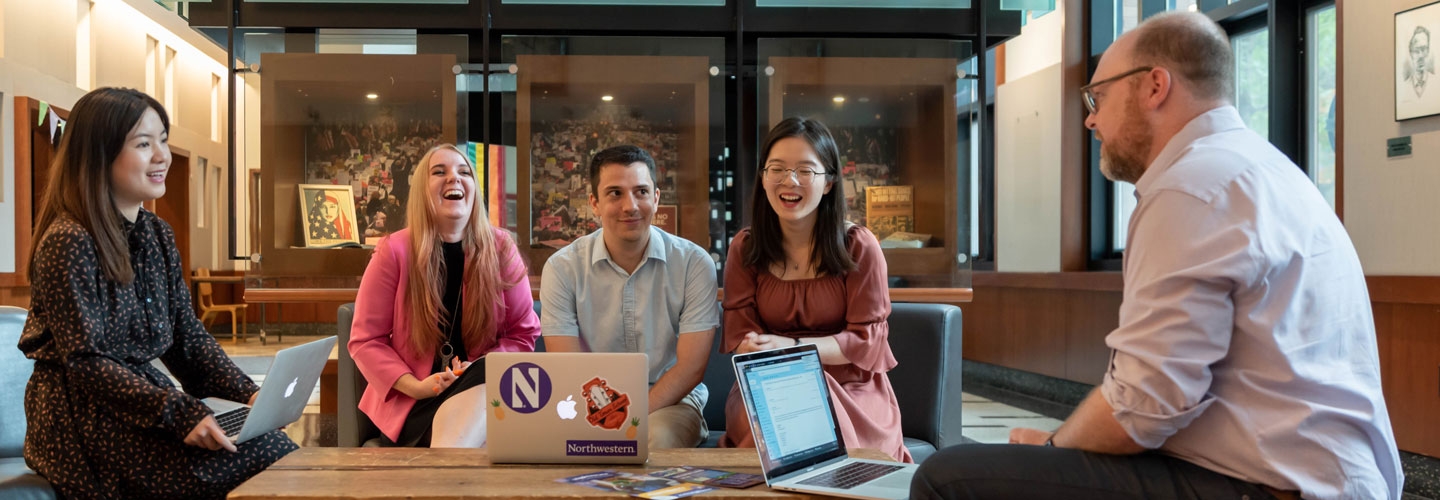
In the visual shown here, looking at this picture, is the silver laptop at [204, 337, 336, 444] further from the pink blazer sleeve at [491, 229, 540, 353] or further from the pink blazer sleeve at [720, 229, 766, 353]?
the pink blazer sleeve at [720, 229, 766, 353]

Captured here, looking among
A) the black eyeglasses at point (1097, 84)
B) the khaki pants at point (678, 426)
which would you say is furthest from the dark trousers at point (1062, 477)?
the khaki pants at point (678, 426)

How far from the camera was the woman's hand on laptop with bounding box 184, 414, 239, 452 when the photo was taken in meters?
2.25

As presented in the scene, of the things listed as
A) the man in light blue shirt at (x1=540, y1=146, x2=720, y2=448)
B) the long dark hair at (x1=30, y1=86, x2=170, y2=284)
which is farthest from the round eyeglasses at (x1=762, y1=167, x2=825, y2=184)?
the long dark hair at (x1=30, y1=86, x2=170, y2=284)

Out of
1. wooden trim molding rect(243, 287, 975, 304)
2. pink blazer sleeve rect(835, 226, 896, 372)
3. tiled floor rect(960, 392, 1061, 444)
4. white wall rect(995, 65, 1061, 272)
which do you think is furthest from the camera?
white wall rect(995, 65, 1061, 272)

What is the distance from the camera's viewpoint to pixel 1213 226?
1.42 m

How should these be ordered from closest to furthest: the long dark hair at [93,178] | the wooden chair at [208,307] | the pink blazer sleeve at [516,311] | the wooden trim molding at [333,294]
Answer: the long dark hair at [93,178] < the pink blazer sleeve at [516,311] < the wooden trim molding at [333,294] < the wooden chair at [208,307]

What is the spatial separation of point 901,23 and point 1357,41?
5.63 ft

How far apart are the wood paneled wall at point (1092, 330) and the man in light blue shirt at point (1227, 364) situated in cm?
251

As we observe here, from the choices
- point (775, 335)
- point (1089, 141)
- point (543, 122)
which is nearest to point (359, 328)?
point (775, 335)

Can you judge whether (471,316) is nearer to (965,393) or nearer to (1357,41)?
(1357,41)

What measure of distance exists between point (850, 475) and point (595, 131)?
2591 millimetres

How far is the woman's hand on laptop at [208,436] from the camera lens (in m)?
2.25

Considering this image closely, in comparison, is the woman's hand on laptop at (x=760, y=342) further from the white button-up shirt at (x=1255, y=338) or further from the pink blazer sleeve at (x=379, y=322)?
the white button-up shirt at (x=1255, y=338)

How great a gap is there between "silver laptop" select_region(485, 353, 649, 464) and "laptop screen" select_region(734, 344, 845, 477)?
216 mm
